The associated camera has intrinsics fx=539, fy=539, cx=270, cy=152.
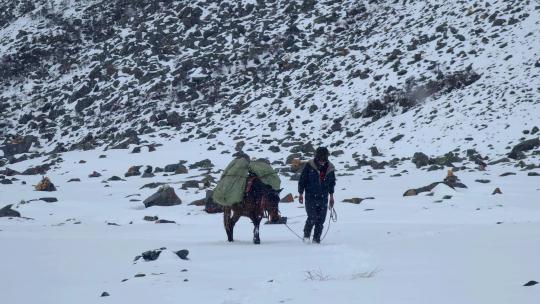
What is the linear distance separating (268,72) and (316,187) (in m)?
21.9

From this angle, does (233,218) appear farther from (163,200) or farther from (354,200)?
(163,200)

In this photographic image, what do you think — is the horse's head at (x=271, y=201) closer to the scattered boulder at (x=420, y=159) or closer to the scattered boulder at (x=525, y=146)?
the scattered boulder at (x=420, y=159)

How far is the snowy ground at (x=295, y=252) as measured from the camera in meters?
4.59

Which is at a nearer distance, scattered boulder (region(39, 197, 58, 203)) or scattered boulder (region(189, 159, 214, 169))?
scattered boulder (region(39, 197, 58, 203))

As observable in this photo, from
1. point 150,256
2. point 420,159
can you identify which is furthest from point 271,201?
point 420,159

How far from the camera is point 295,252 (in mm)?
7184

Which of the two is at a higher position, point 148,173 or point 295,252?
point 295,252

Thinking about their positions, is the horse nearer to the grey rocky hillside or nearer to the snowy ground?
the snowy ground

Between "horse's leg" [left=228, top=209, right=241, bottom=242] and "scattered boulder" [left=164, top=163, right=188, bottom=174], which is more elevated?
"horse's leg" [left=228, top=209, right=241, bottom=242]

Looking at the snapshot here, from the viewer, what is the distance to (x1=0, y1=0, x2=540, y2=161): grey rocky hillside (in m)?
21.1

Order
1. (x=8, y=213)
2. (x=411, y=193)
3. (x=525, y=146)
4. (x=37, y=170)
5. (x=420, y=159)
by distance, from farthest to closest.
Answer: (x=37, y=170)
(x=420, y=159)
(x=525, y=146)
(x=411, y=193)
(x=8, y=213)

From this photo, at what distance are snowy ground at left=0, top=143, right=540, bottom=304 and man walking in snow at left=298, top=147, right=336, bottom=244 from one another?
423 mm

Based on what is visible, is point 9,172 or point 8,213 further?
point 9,172

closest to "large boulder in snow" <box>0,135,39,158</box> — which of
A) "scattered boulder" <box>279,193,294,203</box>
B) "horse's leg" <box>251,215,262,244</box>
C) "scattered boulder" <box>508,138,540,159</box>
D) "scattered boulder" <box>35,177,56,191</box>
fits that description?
"scattered boulder" <box>35,177,56,191</box>
